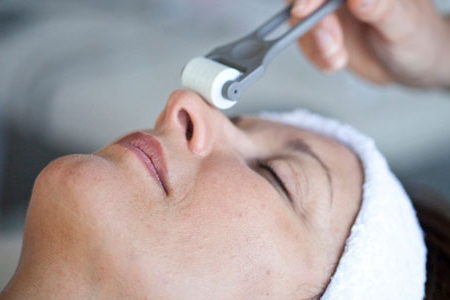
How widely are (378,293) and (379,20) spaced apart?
2.24 feet

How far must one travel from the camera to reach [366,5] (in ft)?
3.69

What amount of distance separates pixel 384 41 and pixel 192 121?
0.68 metres

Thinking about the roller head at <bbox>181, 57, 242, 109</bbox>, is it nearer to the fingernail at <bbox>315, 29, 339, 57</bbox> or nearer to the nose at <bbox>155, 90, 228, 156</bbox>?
the nose at <bbox>155, 90, 228, 156</bbox>

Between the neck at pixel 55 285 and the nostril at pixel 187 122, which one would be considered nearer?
the neck at pixel 55 285

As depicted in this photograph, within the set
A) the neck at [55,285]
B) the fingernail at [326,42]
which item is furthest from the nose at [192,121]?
the fingernail at [326,42]

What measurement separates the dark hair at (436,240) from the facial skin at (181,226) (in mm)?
274

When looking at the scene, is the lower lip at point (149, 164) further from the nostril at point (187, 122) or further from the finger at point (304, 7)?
the finger at point (304, 7)

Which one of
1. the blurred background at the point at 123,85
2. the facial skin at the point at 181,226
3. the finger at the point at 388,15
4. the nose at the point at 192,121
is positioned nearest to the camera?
the facial skin at the point at 181,226

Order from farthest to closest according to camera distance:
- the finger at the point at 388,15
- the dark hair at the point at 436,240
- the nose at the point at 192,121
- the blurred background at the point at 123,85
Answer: the blurred background at the point at 123,85 < the finger at the point at 388,15 < the dark hair at the point at 436,240 < the nose at the point at 192,121

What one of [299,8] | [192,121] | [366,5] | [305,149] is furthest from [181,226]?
[366,5]

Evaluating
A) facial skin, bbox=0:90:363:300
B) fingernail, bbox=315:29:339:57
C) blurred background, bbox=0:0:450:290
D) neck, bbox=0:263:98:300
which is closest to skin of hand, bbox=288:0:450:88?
fingernail, bbox=315:29:339:57

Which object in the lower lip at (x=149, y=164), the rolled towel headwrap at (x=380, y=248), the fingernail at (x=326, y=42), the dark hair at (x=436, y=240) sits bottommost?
the dark hair at (x=436, y=240)

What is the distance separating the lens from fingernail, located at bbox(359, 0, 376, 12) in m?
1.12

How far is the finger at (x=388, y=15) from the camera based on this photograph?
1.13 metres
